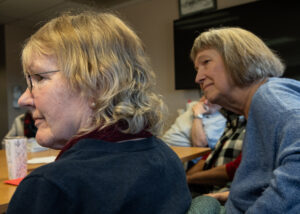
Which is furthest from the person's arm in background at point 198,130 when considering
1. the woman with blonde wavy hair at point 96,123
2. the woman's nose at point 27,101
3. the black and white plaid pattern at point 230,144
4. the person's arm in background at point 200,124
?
the woman's nose at point 27,101

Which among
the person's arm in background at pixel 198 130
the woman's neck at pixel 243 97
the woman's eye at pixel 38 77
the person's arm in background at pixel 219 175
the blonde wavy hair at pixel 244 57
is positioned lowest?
the person's arm in background at pixel 219 175

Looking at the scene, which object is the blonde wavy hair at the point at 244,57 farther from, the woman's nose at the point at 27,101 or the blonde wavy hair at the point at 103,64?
the woman's nose at the point at 27,101

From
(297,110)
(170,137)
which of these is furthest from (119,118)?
(170,137)

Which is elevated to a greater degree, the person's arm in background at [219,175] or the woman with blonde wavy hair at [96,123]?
the woman with blonde wavy hair at [96,123]

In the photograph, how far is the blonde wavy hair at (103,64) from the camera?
65 cm

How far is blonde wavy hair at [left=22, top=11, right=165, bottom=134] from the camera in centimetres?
65

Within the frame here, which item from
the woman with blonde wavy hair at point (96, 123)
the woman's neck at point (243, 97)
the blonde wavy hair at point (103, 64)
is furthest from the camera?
the woman's neck at point (243, 97)

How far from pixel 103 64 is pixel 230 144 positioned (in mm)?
1060

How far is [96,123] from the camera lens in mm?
634

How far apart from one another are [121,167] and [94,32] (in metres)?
0.33

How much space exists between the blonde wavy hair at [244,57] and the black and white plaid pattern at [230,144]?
0.43 meters

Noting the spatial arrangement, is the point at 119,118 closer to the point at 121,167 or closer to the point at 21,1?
the point at 121,167

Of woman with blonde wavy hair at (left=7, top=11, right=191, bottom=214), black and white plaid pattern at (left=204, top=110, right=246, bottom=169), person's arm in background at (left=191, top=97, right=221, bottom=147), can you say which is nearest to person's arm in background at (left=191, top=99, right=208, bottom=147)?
person's arm in background at (left=191, top=97, right=221, bottom=147)

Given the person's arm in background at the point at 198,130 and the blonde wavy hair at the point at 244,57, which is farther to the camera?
the person's arm in background at the point at 198,130
